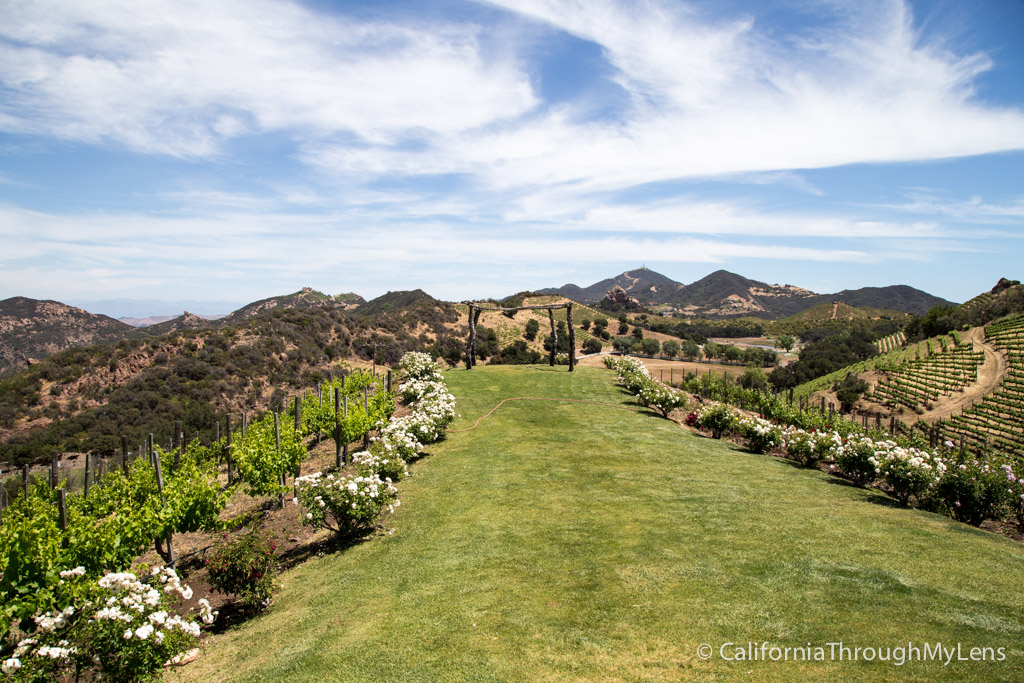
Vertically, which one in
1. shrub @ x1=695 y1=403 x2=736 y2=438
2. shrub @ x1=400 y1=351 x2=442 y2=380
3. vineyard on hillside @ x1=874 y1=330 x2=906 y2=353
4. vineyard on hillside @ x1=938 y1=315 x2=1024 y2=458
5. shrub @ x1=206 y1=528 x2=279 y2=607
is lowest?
vineyard on hillside @ x1=938 y1=315 x2=1024 y2=458

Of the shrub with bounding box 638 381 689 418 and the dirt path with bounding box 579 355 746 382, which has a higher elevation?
the shrub with bounding box 638 381 689 418

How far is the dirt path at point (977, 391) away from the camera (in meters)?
38.9

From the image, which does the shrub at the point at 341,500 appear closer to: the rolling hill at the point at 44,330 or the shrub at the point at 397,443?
the shrub at the point at 397,443

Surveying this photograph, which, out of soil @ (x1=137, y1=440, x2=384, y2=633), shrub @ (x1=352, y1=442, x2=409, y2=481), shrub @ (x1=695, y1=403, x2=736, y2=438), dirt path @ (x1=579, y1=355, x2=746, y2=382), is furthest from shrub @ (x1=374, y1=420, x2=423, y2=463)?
dirt path @ (x1=579, y1=355, x2=746, y2=382)

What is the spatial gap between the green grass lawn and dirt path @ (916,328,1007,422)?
39029 mm

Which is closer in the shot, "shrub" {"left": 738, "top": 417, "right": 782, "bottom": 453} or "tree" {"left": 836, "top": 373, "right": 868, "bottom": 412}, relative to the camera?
"shrub" {"left": 738, "top": 417, "right": 782, "bottom": 453}

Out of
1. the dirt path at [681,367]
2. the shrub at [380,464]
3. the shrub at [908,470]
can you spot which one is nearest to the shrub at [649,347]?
the dirt path at [681,367]

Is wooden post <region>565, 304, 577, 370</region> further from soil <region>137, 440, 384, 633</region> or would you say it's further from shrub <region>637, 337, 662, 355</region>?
shrub <region>637, 337, 662, 355</region>

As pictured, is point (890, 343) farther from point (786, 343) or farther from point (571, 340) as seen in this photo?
point (571, 340)

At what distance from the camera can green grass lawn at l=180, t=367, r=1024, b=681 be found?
4.82 meters

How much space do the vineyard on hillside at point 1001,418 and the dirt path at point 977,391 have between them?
70 cm

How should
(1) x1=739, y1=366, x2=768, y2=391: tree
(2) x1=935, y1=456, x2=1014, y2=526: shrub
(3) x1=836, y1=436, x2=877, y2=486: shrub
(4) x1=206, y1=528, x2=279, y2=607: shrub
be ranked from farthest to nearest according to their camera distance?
(1) x1=739, y1=366, x2=768, y2=391: tree < (3) x1=836, y1=436, x2=877, y2=486: shrub < (2) x1=935, y1=456, x2=1014, y2=526: shrub < (4) x1=206, y1=528, x2=279, y2=607: shrub

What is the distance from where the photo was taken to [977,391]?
40.8 meters

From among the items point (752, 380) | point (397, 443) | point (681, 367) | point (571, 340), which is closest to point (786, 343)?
point (681, 367)
